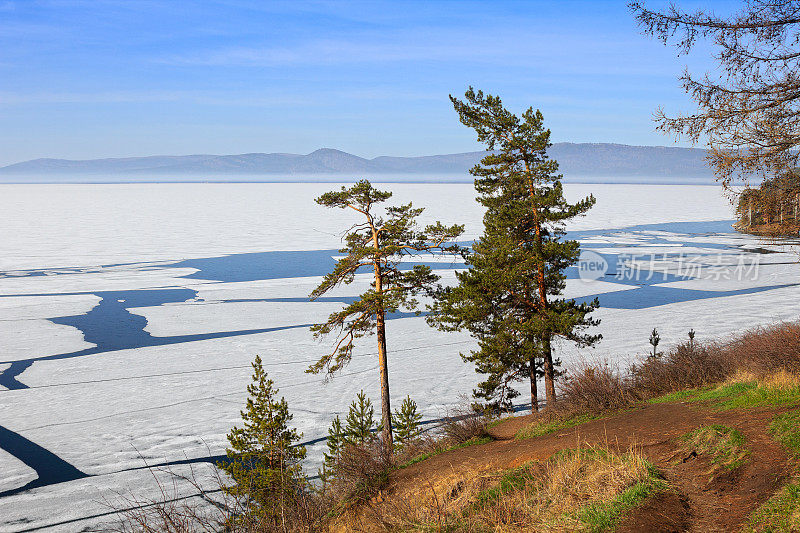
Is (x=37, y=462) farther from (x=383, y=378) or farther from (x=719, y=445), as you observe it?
(x=719, y=445)

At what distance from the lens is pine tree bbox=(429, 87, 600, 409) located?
15.5m

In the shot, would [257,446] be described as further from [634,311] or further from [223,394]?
[634,311]

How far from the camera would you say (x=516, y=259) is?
1564 cm

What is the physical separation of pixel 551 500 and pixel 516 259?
29.9ft

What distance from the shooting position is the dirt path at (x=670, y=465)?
246 inches

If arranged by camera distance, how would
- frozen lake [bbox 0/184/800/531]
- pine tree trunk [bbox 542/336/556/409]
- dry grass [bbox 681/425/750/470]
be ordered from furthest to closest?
pine tree trunk [bbox 542/336/556/409] → frozen lake [bbox 0/184/800/531] → dry grass [bbox 681/425/750/470]

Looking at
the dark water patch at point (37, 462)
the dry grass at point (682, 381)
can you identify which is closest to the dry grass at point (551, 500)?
the dry grass at point (682, 381)

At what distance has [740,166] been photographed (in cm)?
998

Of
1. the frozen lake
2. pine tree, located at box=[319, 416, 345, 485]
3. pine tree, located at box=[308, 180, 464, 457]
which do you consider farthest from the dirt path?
the frozen lake

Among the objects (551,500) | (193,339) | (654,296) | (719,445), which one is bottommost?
(193,339)

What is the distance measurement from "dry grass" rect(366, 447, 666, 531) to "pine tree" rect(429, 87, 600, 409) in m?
7.31

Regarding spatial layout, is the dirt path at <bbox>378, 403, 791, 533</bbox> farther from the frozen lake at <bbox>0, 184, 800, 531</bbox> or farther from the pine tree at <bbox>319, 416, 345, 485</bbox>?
the frozen lake at <bbox>0, 184, 800, 531</bbox>

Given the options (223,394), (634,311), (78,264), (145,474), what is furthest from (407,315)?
(78,264)

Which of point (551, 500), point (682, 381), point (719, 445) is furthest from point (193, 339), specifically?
point (719, 445)
